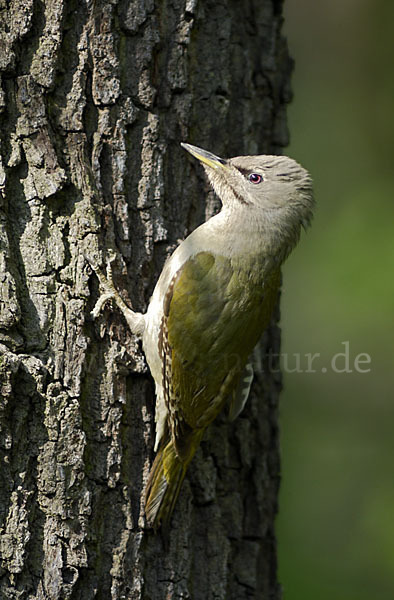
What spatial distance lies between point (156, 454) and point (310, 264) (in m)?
3.64

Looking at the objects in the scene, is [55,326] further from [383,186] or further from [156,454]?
[383,186]

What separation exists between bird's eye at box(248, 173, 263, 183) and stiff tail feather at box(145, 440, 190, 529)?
137 cm

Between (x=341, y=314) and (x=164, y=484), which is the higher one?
(x=341, y=314)

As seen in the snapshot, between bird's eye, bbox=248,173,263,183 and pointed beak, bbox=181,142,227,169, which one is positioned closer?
pointed beak, bbox=181,142,227,169

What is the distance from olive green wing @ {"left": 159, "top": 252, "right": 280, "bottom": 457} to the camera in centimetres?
339

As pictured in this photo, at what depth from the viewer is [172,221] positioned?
342 cm

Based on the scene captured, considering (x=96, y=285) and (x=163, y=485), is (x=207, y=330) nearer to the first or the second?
(x=96, y=285)

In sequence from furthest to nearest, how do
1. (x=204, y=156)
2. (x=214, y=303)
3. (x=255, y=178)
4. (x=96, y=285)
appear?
(x=255, y=178)
(x=214, y=303)
(x=204, y=156)
(x=96, y=285)

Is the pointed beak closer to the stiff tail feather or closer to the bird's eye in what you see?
the bird's eye

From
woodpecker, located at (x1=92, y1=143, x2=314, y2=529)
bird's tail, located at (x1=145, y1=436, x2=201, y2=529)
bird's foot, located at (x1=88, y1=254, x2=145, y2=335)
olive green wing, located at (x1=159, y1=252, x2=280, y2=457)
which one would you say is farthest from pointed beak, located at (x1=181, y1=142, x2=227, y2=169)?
bird's tail, located at (x1=145, y1=436, x2=201, y2=529)

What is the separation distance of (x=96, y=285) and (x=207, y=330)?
0.63 m

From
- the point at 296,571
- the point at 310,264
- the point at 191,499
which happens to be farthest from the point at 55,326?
the point at 310,264

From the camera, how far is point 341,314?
20.4ft

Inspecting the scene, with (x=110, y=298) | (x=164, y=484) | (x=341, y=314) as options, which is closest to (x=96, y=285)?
(x=110, y=298)
